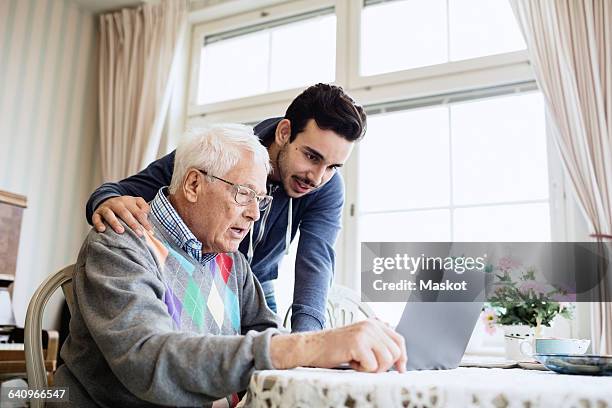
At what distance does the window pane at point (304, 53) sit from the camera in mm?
3322

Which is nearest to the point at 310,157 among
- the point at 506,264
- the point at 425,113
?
the point at 506,264

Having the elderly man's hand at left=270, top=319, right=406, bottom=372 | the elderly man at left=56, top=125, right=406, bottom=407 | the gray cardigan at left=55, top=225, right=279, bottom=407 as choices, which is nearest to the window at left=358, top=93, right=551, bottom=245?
the elderly man at left=56, top=125, right=406, bottom=407

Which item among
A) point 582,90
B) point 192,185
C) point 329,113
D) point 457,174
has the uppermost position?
point 582,90

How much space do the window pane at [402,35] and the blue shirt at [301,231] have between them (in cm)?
147

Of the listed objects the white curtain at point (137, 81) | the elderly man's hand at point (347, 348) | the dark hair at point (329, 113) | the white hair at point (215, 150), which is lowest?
the elderly man's hand at point (347, 348)

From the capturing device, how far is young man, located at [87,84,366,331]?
5.13 feet

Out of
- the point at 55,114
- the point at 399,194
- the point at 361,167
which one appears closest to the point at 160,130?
the point at 55,114

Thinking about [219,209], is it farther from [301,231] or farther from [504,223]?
[504,223]

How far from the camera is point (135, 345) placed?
89 centimetres

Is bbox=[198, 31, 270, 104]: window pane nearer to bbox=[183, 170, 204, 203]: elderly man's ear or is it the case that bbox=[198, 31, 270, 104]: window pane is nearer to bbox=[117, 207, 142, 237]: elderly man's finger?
bbox=[183, 170, 204, 203]: elderly man's ear

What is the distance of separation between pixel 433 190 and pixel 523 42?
792mm

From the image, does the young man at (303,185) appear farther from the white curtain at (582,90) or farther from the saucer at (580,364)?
the white curtain at (582,90)

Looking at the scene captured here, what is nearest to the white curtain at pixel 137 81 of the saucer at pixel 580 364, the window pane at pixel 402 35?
the window pane at pixel 402 35

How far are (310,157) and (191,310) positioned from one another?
575mm
